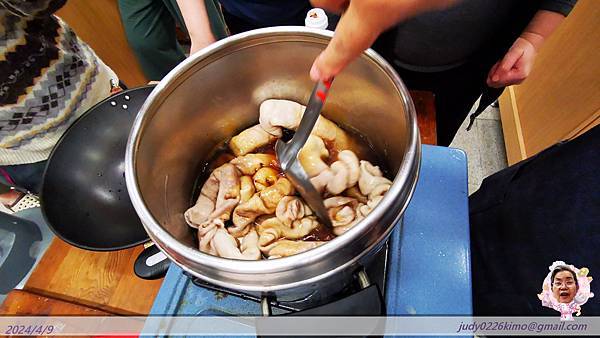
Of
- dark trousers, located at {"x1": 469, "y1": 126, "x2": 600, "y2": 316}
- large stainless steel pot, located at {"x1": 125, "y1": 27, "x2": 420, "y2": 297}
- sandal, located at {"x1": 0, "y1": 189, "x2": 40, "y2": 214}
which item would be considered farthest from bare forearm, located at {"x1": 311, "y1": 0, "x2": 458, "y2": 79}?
sandal, located at {"x1": 0, "y1": 189, "x2": 40, "y2": 214}

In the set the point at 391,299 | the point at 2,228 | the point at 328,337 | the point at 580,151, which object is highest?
the point at 580,151

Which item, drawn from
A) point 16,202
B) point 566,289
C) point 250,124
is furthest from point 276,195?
point 16,202

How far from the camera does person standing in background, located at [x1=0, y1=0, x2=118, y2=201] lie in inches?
32.8

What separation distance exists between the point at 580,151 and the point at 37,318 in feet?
3.61

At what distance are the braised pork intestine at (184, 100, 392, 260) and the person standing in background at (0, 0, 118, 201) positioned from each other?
53cm

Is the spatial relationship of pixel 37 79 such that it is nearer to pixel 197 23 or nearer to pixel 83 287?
pixel 197 23

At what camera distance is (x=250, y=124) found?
76cm

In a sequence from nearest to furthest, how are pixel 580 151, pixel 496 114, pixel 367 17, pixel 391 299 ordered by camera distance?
1. pixel 367 17
2. pixel 391 299
3. pixel 580 151
4. pixel 496 114

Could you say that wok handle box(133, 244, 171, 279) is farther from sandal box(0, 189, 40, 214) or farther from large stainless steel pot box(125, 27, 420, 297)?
sandal box(0, 189, 40, 214)

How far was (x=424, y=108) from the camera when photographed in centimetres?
90

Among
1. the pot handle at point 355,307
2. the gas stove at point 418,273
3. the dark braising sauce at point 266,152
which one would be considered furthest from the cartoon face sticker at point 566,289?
the pot handle at point 355,307

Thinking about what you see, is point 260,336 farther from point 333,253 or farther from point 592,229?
point 592,229

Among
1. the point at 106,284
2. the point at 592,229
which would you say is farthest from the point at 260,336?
the point at 592,229

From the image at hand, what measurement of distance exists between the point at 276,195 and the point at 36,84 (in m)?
0.72
